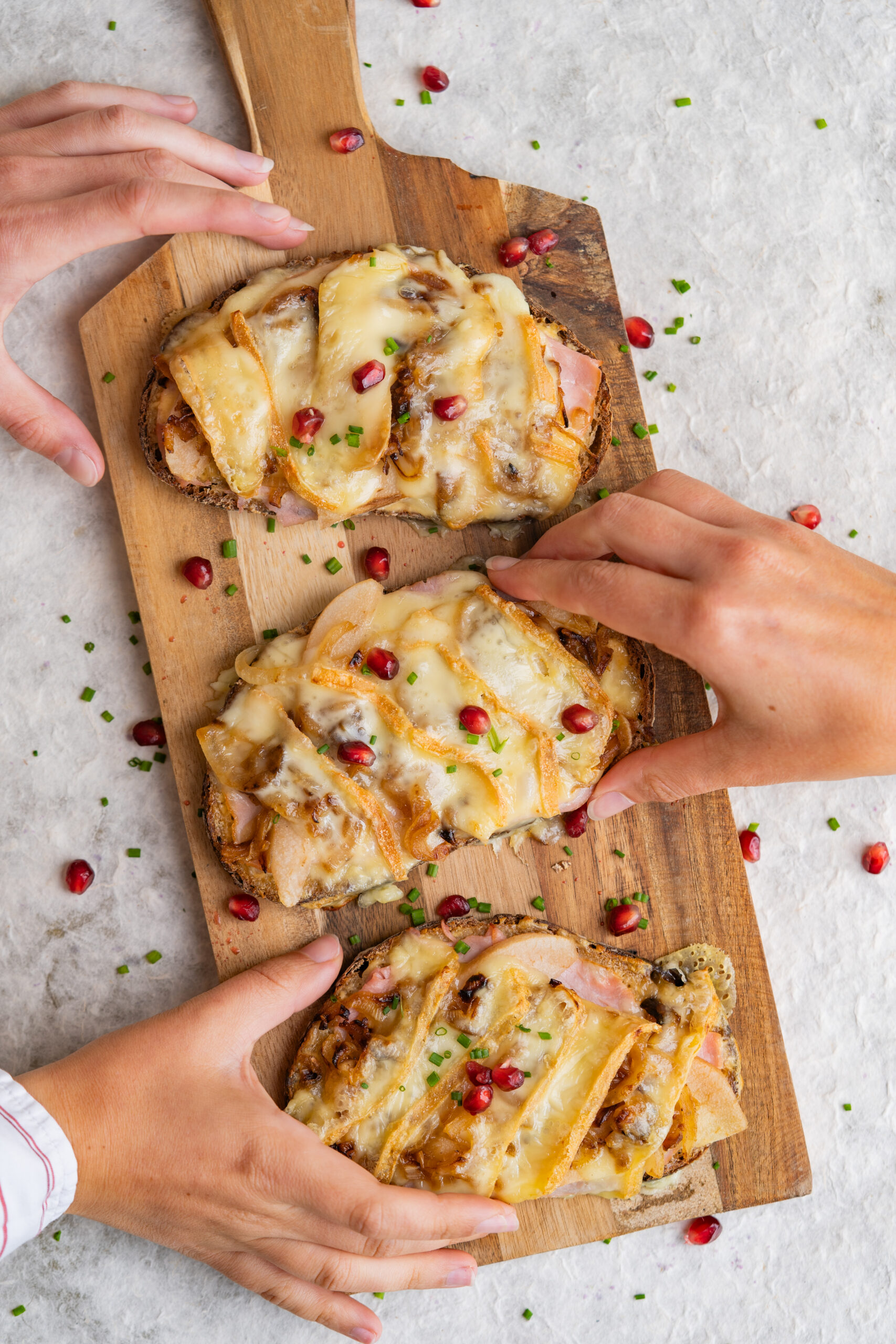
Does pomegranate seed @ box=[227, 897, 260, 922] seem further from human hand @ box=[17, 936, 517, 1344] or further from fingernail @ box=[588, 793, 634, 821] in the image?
fingernail @ box=[588, 793, 634, 821]

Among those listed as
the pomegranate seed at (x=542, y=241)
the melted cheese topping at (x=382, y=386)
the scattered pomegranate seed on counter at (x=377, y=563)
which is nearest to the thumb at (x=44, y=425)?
the melted cheese topping at (x=382, y=386)

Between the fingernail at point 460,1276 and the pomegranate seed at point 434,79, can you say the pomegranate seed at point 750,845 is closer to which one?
the fingernail at point 460,1276

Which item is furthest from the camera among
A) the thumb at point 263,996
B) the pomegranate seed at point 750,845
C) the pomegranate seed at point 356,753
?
the pomegranate seed at point 750,845


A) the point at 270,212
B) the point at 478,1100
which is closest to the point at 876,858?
the point at 478,1100

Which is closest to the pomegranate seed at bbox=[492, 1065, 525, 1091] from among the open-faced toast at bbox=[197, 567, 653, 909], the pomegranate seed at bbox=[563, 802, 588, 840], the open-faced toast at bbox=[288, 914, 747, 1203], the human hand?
the open-faced toast at bbox=[288, 914, 747, 1203]

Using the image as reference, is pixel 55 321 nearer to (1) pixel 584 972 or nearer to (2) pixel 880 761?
(1) pixel 584 972
